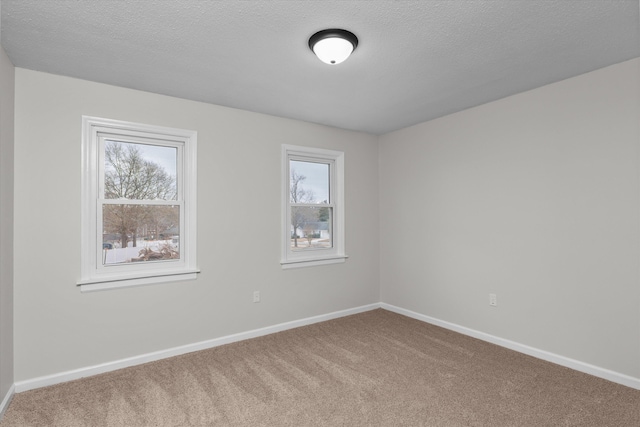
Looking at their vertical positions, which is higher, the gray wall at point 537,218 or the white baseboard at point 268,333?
the gray wall at point 537,218

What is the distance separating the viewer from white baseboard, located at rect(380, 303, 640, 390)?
8.42ft

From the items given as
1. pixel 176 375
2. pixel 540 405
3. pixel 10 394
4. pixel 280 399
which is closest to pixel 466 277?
pixel 540 405

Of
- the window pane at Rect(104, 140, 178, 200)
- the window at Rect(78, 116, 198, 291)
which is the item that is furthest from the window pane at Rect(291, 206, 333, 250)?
the window pane at Rect(104, 140, 178, 200)

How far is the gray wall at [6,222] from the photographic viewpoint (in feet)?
7.38

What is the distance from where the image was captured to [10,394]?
2402 mm

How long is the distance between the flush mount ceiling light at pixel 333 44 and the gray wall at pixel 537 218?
1.96 metres

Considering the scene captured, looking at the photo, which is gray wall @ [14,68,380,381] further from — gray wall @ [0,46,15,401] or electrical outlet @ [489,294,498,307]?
electrical outlet @ [489,294,498,307]

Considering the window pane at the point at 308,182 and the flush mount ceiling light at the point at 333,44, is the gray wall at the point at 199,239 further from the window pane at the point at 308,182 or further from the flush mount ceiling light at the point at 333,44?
the flush mount ceiling light at the point at 333,44

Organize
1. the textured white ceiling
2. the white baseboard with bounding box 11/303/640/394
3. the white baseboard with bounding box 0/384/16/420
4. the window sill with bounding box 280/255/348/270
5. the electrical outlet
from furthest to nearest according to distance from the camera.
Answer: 1. the window sill with bounding box 280/255/348/270
2. the electrical outlet
3. the white baseboard with bounding box 11/303/640/394
4. the white baseboard with bounding box 0/384/16/420
5. the textured white ceiling

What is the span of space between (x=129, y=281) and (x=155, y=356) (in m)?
0.71

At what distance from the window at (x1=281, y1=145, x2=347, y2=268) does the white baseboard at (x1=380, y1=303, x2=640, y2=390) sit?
137cm

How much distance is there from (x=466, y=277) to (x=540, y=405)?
4.97ft

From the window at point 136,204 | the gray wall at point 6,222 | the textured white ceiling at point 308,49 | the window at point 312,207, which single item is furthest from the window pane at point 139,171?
the window at point 312,207

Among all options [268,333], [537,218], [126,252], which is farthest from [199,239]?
[537,218]
